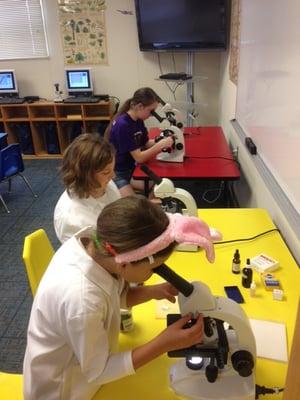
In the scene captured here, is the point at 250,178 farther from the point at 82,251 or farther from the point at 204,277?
the point at 82,251

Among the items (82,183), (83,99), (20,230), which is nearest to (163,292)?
(82,183)

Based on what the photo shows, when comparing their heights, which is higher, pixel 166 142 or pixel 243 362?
pixel 166 142

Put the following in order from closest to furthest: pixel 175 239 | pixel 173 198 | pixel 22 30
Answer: pixel 175 239, pixel 173 198, pixel 22 30

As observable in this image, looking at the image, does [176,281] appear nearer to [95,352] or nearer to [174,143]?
[95,352]

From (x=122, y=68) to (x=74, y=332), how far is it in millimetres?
4611

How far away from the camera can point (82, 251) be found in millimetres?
949

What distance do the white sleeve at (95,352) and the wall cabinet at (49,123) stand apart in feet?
14.1

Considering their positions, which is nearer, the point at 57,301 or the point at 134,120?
the point at 57,301

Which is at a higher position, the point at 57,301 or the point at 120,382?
the point at 57,301

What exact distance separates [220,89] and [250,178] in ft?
8.32

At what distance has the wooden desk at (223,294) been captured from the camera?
3.18ft

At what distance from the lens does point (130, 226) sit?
0.85 meters

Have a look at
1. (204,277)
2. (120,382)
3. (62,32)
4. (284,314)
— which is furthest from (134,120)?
(62,32)

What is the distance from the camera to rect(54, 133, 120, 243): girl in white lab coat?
59.4 inches
